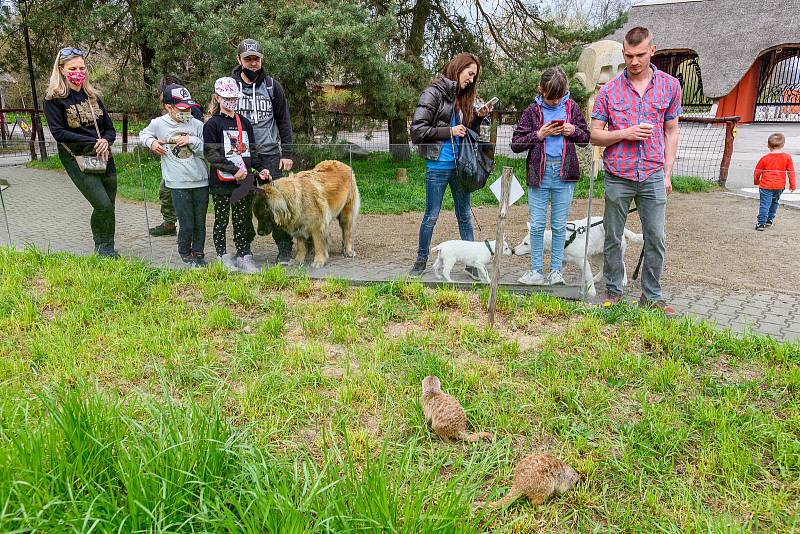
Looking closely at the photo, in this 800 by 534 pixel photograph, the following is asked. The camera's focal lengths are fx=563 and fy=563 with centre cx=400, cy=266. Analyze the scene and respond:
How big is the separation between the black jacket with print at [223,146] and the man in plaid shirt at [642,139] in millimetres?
3040

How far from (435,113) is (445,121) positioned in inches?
4.5

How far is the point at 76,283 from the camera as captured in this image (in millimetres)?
4648

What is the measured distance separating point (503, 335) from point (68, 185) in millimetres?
4475

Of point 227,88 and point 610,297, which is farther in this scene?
point 227,88

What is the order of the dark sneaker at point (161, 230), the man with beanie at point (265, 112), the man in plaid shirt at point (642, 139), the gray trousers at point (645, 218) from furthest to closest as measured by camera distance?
the dark sneaker at point (161, 230)
the man with beanie at point (265, 112)
the gray trousers at point (645, 218)
the man in plaid shirt at point (642, 139)

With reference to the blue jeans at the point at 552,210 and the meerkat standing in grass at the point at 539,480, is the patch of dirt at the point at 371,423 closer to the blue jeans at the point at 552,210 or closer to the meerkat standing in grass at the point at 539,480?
the meerkat standing in grass at the point at 539,480

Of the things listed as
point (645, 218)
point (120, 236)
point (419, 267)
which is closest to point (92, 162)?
point (120, 236)

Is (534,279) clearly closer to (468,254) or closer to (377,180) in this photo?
(468,254)

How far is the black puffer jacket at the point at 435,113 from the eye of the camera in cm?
470

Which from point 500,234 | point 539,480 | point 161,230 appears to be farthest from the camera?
point 161,230

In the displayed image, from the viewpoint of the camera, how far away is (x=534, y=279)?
485 centimetres

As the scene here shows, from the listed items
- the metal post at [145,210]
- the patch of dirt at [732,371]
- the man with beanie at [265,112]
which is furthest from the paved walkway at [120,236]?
the patch of dirt at [732,371]

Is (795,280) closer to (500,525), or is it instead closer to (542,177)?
(542,177)

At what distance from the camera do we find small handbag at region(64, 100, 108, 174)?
5.25m
